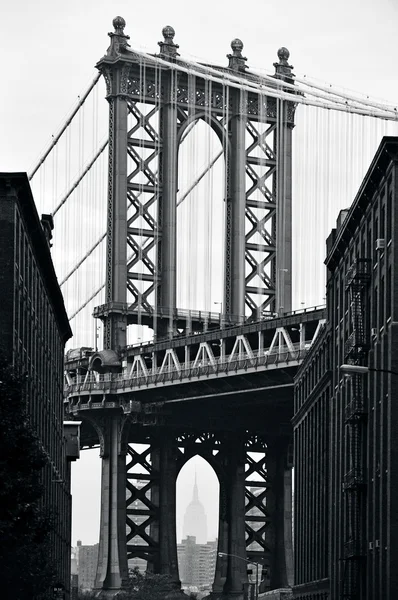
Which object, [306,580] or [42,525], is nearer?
[42,525]

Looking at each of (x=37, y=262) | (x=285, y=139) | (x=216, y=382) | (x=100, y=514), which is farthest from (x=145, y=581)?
(x=37, y=262)

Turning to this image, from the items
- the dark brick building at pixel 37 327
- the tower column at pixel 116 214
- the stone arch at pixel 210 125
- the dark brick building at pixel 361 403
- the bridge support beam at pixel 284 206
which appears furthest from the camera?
the stone arch at pixel 210 125

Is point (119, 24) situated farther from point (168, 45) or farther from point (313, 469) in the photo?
point (313, 469)

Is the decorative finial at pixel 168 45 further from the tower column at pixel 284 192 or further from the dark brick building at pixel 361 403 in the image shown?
the dark brick building at pixel 361 403

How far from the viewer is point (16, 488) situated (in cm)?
5609

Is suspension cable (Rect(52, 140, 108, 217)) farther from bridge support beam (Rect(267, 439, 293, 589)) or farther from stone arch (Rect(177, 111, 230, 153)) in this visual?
bridge support beam (Rect(267, 439, 293, 589))

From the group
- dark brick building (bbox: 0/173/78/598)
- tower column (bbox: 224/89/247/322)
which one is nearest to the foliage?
dark brick building (bbox: 0/173/78/598)

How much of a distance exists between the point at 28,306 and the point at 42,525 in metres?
30.2

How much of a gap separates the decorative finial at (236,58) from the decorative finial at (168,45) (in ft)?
14.8

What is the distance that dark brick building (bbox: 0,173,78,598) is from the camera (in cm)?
7838

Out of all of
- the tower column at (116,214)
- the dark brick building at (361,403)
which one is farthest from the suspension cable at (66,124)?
the dark brick building at (361,403)

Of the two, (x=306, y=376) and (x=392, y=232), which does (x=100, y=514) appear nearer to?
(x=306, y=376)

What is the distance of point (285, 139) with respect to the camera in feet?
522

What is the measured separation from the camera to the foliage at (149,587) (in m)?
152
